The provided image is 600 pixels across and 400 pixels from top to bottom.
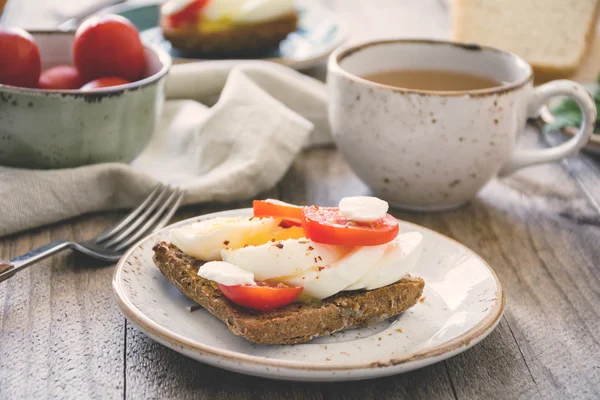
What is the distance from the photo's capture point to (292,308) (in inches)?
48.1

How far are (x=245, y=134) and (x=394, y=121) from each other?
434 mm

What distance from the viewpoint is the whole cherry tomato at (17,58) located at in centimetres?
171

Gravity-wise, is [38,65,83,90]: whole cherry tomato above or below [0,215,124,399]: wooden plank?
above

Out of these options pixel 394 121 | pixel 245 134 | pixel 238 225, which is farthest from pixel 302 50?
pixel 238 225

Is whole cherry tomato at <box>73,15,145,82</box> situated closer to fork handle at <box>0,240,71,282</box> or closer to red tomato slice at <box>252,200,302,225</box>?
fork handle at <box>0,240,71,282</box>

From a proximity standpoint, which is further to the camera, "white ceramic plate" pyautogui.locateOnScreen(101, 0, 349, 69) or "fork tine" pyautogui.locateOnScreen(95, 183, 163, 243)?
"white ceramic plate" pyautogui.locateOnScreen(101, 0, 349, 69)

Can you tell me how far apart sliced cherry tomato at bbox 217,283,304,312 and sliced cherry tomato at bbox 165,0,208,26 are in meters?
1.57

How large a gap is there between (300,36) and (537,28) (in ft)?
3.02

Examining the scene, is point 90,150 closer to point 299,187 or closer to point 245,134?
point 245,134

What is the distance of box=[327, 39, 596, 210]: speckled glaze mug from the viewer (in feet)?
5.67

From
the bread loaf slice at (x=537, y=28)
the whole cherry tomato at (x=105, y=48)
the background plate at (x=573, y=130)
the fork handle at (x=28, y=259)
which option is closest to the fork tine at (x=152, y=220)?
the fork handle at (x=28, y=259)

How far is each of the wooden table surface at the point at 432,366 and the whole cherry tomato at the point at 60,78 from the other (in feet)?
1.12

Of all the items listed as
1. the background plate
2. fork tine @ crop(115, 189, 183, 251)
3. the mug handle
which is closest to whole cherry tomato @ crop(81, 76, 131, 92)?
fork tine @ crop(115, 189, 183, 251)

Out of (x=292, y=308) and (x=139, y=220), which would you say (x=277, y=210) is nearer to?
(x=292, y=308)
